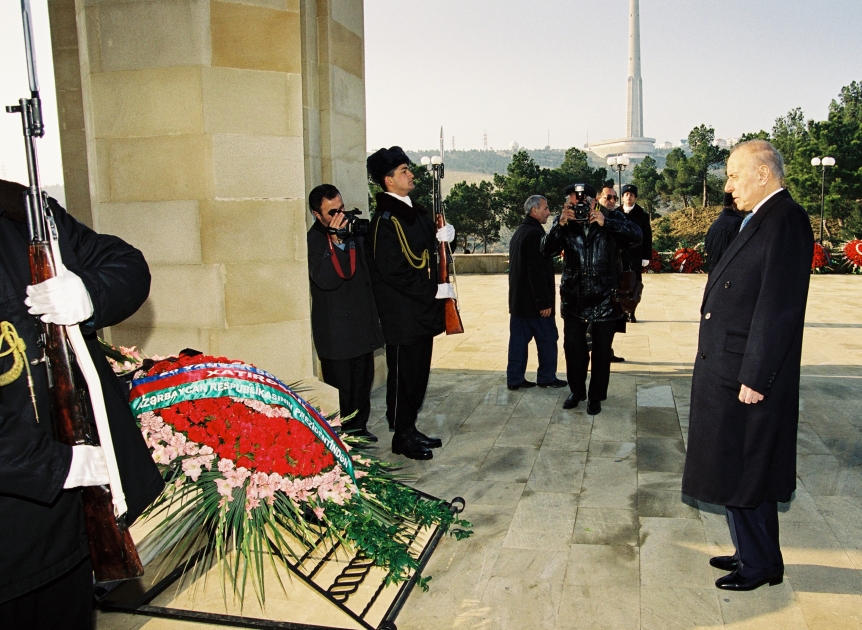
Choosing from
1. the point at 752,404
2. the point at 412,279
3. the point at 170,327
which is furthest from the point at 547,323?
the point at 752,404

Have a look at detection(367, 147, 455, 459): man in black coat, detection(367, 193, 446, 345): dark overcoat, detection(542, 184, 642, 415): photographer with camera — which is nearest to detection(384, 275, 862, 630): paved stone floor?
detection(367, 147, 455, 459): man in black coat

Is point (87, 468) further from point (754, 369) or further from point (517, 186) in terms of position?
point (517, 186)

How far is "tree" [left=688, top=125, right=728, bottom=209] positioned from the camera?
48938 millimetres

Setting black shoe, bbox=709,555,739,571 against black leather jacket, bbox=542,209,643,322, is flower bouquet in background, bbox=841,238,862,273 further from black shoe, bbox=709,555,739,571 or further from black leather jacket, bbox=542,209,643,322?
black shoe, bbox=709,555,739,571

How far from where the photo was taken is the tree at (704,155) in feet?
161

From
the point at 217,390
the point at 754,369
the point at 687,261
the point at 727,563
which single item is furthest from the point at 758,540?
the point at 687,261

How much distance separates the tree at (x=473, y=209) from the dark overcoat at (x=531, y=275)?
32715 millimetres

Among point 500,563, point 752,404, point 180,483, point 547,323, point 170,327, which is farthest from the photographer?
point 547,323

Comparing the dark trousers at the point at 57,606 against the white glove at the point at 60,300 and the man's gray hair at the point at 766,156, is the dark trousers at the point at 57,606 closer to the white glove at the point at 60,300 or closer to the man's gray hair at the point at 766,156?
the white glove at the point at 60,300

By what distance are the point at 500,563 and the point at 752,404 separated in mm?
1432

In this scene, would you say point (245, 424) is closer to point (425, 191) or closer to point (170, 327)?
point (170, 327)

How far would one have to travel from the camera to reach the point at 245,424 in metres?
3.10

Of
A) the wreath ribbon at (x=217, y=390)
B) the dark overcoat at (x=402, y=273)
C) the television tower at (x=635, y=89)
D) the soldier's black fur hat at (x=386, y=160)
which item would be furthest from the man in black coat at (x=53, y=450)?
the television tower at (x=635, y=89)

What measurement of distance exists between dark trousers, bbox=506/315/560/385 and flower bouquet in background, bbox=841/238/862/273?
46.8 feet
